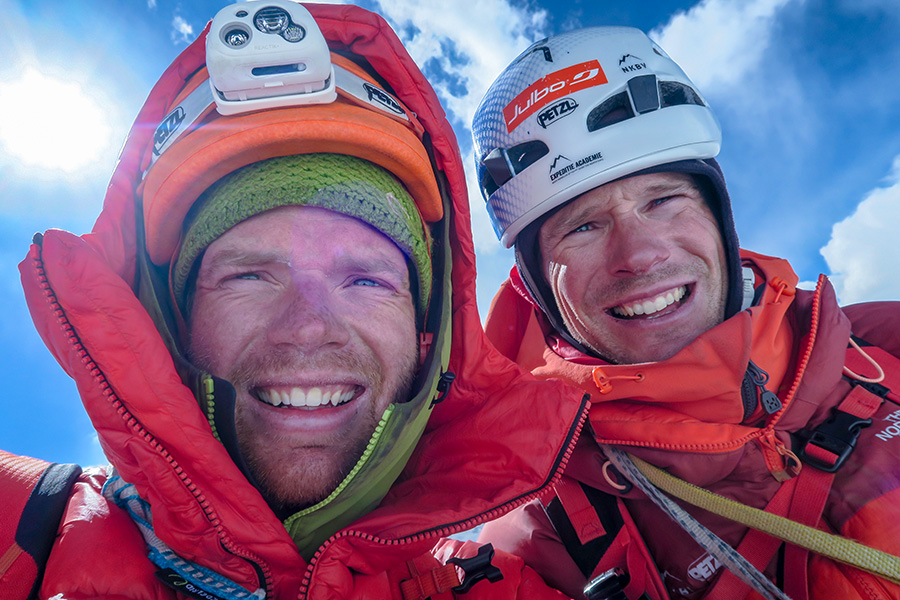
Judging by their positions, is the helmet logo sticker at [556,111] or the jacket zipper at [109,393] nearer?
the jacket zipper at [109,393]

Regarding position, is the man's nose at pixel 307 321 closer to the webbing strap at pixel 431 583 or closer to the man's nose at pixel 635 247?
the webbing strap at pixel 431 583

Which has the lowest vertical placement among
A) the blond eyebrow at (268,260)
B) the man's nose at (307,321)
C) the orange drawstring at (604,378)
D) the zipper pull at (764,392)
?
the zipper pull at (764,392)

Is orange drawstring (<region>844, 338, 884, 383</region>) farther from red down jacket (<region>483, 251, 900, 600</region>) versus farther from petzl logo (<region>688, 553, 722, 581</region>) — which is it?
petzl logo (<region>688, 553, 722, 581</region>)

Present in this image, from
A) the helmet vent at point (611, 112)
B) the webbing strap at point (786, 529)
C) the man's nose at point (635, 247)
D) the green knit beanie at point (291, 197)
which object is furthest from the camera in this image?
the helmet vent at point (611, 112)

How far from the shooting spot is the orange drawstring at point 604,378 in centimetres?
249

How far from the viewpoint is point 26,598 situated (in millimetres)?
1365

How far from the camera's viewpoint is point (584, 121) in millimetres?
3057

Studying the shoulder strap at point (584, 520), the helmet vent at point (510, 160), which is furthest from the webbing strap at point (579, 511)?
the helmet vent at point (510, 160)

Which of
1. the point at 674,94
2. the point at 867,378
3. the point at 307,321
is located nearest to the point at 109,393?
the point at 307,321

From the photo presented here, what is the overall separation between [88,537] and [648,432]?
2247 mm

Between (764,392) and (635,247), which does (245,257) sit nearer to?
(635,247)

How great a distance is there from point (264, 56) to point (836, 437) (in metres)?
2.93

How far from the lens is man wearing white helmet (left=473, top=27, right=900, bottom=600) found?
83.4 inches

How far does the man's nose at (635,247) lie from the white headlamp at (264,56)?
72.0 inches
